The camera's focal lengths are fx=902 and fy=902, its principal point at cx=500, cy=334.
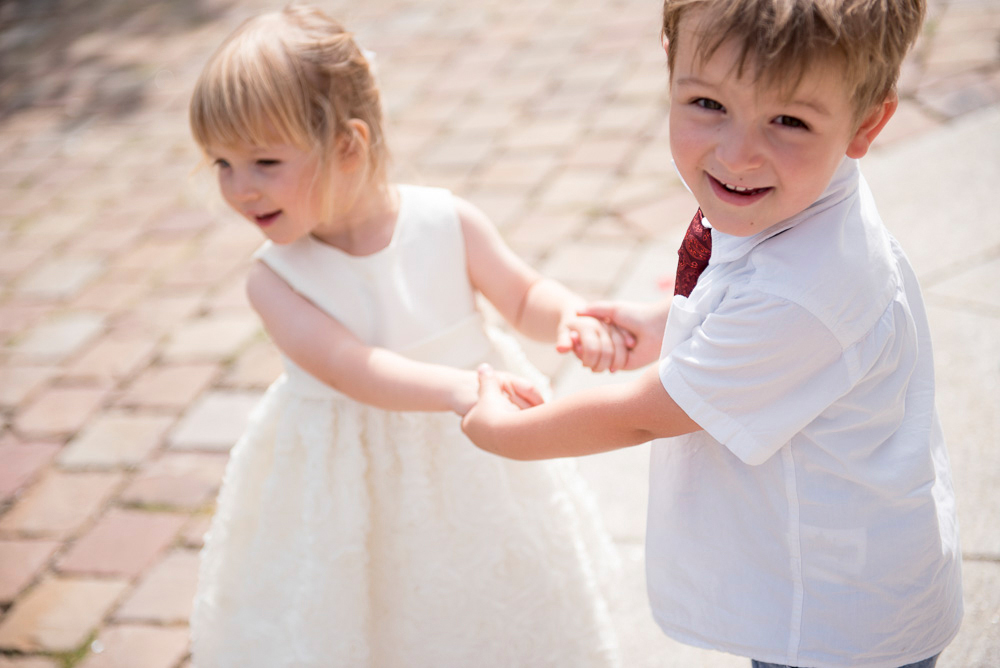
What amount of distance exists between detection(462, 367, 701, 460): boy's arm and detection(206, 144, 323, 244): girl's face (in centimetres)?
50

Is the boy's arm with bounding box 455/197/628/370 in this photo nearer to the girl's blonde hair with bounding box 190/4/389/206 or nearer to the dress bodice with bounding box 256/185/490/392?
the dress bodice with bounding box 256/185/490/392

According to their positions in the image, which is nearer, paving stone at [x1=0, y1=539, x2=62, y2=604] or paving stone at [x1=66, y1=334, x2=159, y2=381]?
paving stone at [x1=0, y1=539, x2=62, y2=604]

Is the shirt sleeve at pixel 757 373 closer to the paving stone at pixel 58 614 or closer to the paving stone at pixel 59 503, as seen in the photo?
the paving stone at pixel 58 614

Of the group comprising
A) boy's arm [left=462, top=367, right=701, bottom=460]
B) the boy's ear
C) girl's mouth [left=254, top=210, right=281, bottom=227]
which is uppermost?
the boy's ear

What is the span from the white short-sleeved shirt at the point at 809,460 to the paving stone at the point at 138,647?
133cm

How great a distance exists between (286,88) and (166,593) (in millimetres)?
1409

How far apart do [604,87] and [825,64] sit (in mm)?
3698

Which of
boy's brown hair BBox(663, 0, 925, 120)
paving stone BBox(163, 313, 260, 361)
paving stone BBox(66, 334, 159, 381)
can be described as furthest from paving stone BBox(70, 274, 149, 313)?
boy's brown hair BBox(663, 0, 925, 120)

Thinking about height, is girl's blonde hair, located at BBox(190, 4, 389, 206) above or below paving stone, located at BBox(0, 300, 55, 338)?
above

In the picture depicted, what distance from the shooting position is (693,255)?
1.37 metres

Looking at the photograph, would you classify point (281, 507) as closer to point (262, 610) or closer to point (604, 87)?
point (262, 610)

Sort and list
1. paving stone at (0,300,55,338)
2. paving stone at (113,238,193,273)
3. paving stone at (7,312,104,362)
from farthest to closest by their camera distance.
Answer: paving stone at (113,238,193,273)
paving stone at (0,300,55,338)
paving stone at (7,312,104,362)

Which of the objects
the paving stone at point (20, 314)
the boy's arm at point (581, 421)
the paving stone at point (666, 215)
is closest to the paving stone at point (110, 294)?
the paving stone at point (20, 314)

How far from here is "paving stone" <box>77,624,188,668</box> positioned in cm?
219
